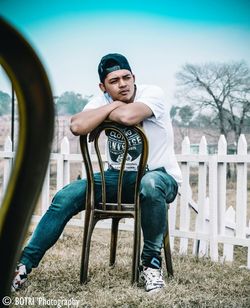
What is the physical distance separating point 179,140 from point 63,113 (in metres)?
0.68

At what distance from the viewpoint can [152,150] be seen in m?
1.54

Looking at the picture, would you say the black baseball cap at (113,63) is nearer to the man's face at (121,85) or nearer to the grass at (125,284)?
the man's face at (121,85)

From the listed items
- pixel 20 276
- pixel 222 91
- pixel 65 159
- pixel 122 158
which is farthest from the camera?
pixel 65 159

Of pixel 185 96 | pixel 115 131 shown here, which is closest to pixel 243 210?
pixel 185 96

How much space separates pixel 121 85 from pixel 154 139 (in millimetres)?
207

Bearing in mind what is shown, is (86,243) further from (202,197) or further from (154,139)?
(202,197)

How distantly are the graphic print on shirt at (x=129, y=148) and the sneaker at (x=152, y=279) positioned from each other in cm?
33

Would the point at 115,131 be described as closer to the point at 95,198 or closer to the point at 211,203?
the point at 95,198

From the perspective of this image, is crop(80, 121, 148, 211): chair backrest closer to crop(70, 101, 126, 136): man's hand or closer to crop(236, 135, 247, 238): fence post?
crop(70, 101, 126, 136): man's hand

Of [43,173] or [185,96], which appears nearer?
[43,173]

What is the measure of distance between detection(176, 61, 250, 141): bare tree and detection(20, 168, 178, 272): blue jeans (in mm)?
785

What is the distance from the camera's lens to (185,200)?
7.89 feet

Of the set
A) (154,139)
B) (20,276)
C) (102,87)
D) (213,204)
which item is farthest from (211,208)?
(20,276)

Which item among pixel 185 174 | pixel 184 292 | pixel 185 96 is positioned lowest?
pixel 184 292
